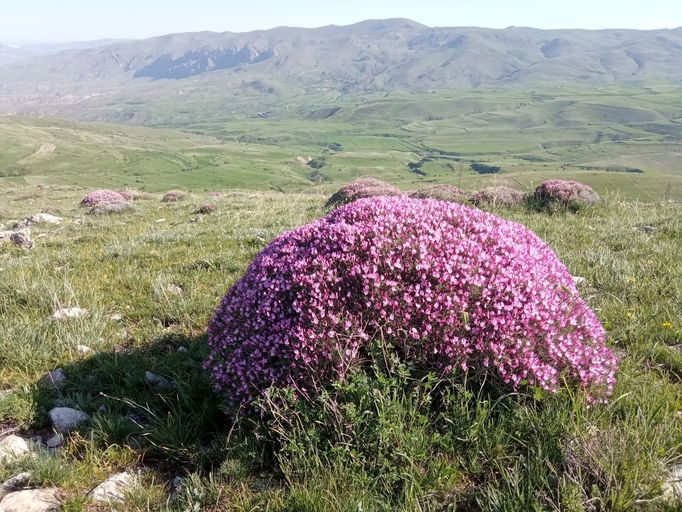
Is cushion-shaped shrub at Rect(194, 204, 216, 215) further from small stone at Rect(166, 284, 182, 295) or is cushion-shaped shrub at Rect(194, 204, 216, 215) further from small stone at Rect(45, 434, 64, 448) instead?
small stone at Rect(45, 434, 64, 448)

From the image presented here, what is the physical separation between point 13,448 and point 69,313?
10.3 feet

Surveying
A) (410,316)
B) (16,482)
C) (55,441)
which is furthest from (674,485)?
(55,441)

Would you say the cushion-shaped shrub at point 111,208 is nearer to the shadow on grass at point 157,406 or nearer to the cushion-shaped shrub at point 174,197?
the cushion-shaped shrub at point 174,197

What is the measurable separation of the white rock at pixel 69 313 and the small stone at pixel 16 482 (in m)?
3.32

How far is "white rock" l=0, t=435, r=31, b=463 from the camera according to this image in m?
4.21

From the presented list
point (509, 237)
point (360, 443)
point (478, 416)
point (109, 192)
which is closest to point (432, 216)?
point (509, 237)

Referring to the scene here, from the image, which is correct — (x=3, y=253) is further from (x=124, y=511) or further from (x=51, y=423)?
(x=124, y=511)

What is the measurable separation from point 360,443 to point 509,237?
280 centimetres

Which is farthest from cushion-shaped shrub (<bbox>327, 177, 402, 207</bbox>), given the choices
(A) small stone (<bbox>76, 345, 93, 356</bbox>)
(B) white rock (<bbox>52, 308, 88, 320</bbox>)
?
(A) small stone (<bbox>76, 345, 93, 356</bbox>)

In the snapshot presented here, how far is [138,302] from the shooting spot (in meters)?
7.84

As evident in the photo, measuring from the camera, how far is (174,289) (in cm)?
829

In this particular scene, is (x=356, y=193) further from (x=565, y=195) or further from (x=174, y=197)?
(x=174, y=197)

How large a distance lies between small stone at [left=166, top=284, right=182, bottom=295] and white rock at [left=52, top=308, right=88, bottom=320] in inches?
52.9

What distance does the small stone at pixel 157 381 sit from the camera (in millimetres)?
5332
